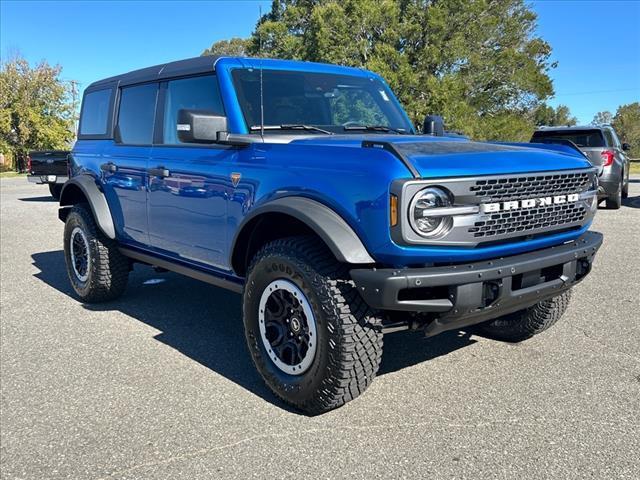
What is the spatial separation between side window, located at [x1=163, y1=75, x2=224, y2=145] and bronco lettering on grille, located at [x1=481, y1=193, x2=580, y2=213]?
1.90m

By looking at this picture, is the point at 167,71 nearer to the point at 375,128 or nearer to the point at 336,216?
the point at 375,128

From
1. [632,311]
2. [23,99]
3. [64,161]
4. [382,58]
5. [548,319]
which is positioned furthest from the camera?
[23,99]

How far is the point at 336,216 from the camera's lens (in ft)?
9.99

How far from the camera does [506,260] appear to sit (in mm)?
3066

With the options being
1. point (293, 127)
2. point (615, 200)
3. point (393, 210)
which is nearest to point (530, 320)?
point (393, 210)

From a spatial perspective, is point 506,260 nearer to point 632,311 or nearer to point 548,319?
point 548,319

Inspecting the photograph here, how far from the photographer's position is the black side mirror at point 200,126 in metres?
3.48

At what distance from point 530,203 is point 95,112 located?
4.40 meters

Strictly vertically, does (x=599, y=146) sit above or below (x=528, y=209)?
above

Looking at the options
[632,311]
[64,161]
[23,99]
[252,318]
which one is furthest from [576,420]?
[23,99]

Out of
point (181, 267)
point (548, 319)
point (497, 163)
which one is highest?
point (497, 163)

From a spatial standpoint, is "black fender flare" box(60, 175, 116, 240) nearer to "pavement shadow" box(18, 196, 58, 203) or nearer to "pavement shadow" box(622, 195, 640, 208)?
"pavement shadow" box(622, 195, 640, 208)

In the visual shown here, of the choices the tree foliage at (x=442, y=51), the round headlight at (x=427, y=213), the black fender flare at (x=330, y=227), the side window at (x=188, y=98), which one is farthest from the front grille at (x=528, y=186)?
the tree foliage at (x=442, y=51)

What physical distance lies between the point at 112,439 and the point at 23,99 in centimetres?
4298
